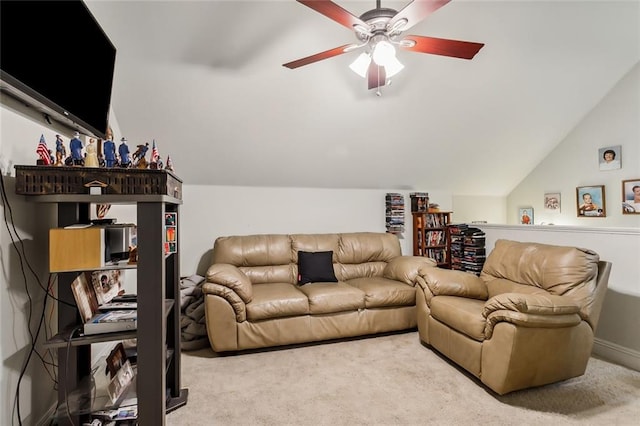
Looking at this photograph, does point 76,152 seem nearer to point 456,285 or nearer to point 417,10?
point 417,10

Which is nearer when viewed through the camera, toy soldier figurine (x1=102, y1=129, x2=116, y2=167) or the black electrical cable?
the black electrical cable

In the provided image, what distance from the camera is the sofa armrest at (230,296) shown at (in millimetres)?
2697

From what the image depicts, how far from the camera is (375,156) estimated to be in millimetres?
4023

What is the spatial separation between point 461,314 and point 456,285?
0.45 metres

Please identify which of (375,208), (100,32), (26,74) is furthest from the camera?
(375,208)

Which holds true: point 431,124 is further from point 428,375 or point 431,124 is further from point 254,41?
point 428,375

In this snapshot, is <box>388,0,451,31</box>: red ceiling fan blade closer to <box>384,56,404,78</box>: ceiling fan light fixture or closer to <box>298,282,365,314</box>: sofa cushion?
<box>384,56,404,78</box>: ceiling fan light fixture

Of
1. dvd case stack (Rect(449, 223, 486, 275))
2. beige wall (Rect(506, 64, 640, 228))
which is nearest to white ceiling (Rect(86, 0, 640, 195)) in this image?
beige wall (Rect(506, 64, 640, 228))

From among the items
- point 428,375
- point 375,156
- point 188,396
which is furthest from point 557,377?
point 375,156

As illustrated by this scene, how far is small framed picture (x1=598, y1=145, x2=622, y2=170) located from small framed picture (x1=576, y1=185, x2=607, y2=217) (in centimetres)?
27

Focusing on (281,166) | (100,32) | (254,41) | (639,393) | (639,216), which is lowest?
(639,393)

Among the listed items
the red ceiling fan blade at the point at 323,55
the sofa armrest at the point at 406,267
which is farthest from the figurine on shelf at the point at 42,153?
the sofa armrest at the point at 406,267

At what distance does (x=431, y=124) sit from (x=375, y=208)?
136cm

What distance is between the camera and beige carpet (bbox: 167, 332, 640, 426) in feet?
6.28
